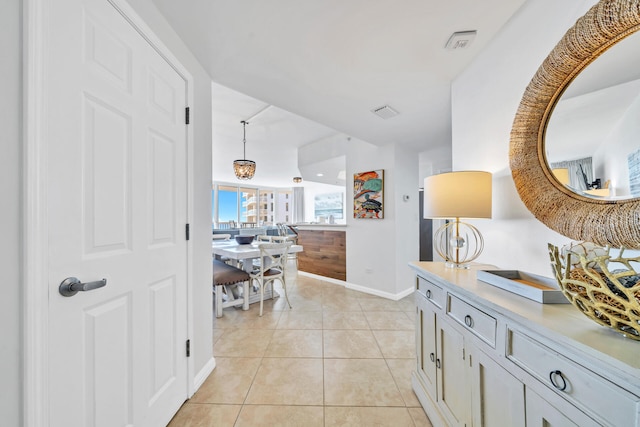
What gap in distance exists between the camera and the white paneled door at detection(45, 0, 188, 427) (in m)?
0.78

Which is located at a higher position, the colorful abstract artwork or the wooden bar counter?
the colorful abstract artwork

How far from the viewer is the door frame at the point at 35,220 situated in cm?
68

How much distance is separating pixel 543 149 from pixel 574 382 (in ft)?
2.97

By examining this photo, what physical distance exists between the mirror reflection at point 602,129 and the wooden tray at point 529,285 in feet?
1.20

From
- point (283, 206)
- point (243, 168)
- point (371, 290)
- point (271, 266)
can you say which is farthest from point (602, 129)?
point (283, 206)

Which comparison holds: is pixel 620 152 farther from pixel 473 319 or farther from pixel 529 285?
pixel 473 319

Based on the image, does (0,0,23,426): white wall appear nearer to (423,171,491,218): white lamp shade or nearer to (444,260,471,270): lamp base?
(423,171,491,218): white lamp shade

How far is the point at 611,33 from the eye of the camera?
77 cm

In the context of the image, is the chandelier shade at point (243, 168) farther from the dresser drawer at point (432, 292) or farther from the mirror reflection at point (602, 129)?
the mirror reflection at point (602, 129)

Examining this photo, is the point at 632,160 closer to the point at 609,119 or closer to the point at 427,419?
the point at 609,119

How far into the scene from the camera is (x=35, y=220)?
2.28ft

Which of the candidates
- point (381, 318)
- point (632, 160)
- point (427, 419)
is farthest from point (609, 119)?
point (381, 318)

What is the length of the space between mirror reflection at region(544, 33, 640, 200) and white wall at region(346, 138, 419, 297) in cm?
243

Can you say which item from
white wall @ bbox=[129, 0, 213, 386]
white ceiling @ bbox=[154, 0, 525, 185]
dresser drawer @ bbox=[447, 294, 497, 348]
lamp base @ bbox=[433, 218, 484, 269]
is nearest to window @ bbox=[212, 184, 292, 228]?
white ceiling @ bbox=[154, 0, 525, 185]
